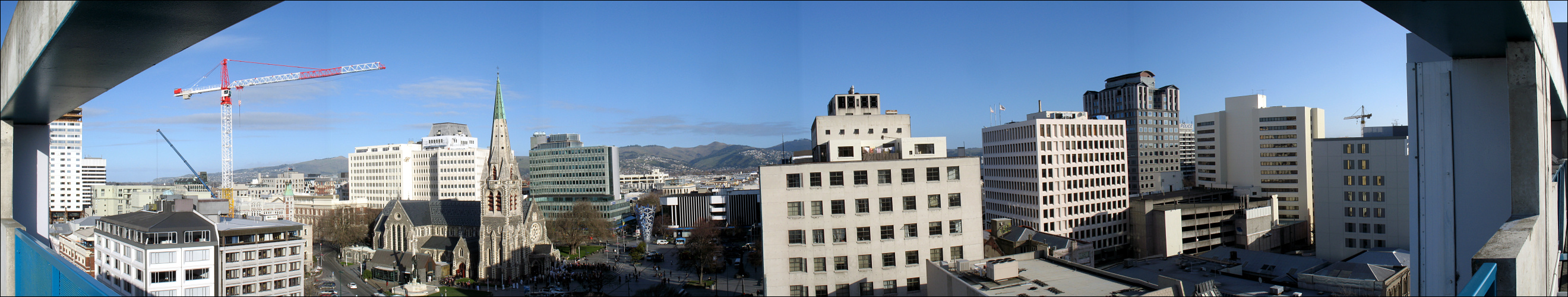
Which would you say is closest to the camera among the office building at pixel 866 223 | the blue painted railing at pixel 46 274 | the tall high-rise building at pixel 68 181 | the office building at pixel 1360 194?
the blue painted railing at pixel 46 274

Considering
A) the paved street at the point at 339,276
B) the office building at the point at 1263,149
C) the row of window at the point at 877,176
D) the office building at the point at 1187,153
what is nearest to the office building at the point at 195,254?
the paved street at the point at 339,276

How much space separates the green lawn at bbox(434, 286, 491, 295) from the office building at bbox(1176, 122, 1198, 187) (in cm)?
7765

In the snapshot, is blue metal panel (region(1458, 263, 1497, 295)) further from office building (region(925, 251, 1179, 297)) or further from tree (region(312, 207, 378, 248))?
tree (region(312, 207, 378, 248))

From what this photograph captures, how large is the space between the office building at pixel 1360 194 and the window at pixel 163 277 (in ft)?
198

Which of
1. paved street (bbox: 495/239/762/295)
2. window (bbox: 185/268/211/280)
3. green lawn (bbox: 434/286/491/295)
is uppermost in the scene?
window (bbox: 185/268/211/280)

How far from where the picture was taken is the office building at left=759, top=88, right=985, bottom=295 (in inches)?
706

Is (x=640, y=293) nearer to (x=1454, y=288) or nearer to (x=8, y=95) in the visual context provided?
(x=8, y=95)

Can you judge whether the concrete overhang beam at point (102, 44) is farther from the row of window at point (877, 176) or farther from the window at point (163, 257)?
the window at point (163, 257)

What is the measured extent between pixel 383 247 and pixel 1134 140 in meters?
85.6

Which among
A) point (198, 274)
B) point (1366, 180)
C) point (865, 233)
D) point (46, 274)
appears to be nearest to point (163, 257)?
point (198, 274)

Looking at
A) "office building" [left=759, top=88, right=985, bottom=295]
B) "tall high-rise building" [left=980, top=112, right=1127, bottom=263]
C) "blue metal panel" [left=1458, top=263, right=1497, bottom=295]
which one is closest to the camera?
"blue metal panel" [left=1458, top=263, right=1497, bottom=295]

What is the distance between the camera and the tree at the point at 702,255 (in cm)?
3900

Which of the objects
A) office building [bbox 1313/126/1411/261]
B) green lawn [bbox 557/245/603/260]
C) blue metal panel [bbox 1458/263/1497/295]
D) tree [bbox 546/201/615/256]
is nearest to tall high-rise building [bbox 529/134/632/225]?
tree [bbox 546/201/615/256]

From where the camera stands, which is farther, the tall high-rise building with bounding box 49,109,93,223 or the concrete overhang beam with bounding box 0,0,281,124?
the tall high-rise building with bounding box 49,109,93,223
